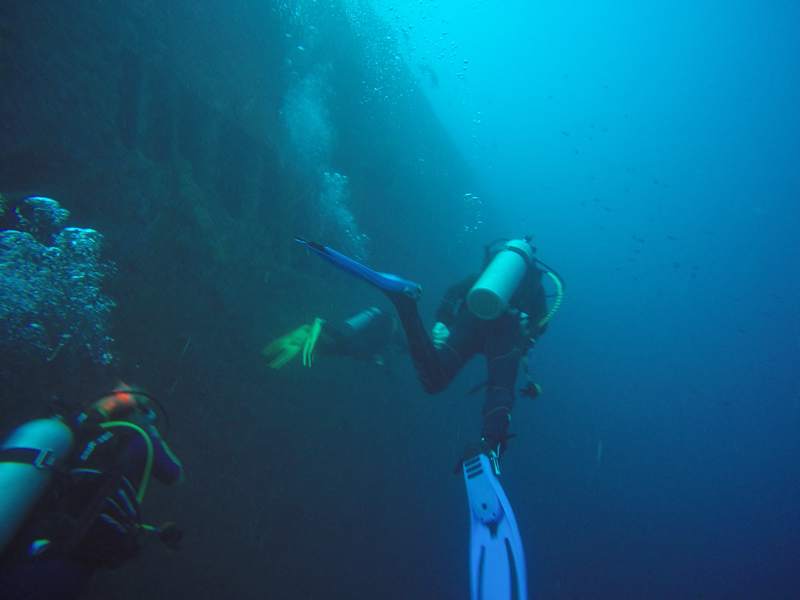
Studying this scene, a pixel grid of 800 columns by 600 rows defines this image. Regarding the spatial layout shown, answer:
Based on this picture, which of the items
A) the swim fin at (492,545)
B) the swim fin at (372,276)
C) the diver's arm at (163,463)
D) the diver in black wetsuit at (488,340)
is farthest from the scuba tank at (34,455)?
the swim fin at (492,545)

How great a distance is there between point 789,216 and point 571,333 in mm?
71404

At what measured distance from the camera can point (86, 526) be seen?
1.74 metres

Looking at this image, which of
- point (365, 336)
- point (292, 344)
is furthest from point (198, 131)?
point (365, 336)

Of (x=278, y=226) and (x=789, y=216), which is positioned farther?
(x=789, y=216)

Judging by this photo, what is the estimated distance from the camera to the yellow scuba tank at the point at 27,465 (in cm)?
172

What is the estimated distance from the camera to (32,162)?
383 cm

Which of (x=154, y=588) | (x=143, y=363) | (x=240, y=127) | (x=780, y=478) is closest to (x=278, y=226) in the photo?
(x=240, y=127)

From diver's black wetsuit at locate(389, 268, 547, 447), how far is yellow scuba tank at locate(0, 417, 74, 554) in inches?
86.9

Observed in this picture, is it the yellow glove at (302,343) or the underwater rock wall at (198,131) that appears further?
the yellow glove at (302,343)

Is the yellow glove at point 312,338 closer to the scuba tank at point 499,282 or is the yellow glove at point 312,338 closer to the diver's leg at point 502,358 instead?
the scuba tank at point 499,282

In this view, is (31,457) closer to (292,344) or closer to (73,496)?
(73,496)

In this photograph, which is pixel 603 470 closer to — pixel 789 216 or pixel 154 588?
pixel 154 588

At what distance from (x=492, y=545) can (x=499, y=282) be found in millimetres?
2050

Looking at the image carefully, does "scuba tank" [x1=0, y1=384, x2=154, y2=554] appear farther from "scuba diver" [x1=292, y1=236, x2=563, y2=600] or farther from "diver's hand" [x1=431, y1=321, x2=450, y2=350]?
"diver's hand" [x1=431, y1=321, x2=450, y2=350]
